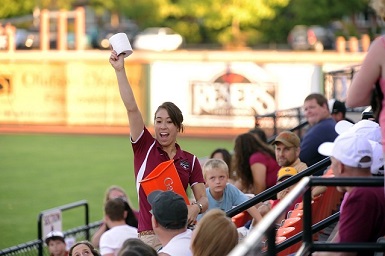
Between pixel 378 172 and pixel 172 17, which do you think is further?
pixel 172 17

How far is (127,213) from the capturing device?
10266 millimetres

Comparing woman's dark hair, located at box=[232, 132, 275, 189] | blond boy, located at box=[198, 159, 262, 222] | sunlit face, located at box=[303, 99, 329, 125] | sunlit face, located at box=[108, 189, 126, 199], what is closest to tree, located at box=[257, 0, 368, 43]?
sunlit face, located at box=[108, 189, 126, 199]

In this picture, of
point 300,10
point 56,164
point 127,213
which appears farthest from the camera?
point 300,10

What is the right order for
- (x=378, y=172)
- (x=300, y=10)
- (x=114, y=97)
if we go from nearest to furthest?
(x=378, y=172)
(x=114, y=97)
(x=300, y=10)

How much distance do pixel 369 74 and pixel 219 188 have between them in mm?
3536

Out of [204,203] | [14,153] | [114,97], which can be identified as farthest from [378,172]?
[114,97]

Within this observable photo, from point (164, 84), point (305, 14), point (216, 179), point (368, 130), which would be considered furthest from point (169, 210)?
point (305, 14)

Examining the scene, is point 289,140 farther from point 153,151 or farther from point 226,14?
point 226,14

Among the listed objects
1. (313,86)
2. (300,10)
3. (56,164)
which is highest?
(300,10)

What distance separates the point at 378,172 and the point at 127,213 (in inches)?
207

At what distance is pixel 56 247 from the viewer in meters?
10.0

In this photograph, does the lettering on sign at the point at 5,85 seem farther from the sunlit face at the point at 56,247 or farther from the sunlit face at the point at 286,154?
the sunlit face at the point at 286,154

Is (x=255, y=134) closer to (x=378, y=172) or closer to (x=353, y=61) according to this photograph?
(x=378, y=172)

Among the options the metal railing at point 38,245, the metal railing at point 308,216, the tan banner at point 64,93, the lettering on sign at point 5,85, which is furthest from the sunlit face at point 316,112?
the lettering on sign at point 5,85
